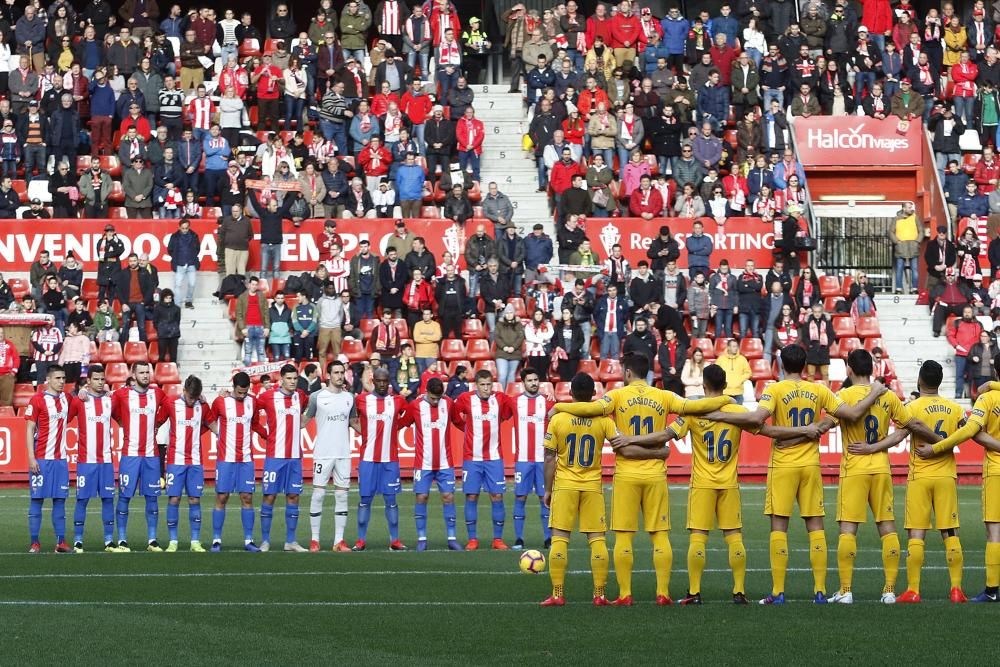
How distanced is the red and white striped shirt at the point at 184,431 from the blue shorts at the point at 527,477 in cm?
380

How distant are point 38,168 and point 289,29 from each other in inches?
247

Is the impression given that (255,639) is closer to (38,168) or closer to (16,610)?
(16,610)

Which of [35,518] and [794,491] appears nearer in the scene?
[794,491]

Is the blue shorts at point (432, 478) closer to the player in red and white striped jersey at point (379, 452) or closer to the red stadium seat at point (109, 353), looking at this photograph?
the player in red and white striped jersey at point (379, 452)

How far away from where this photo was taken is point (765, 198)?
113 ft

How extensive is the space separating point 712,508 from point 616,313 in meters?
17.4

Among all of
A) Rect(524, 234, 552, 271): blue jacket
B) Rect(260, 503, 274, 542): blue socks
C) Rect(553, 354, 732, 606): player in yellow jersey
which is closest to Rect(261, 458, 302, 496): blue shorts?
Rect(260, 503, 274, 542): blue socks

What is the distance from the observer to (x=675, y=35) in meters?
37.3

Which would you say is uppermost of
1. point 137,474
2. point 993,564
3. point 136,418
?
point 136,418

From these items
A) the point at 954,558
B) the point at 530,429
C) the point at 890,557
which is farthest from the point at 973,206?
the point at 890,557

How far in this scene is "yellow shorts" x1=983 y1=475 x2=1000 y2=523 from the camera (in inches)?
575

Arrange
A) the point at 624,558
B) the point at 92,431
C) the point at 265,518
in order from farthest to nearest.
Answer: the point at 92,431 → the point at 265,518 → the point at 624,558

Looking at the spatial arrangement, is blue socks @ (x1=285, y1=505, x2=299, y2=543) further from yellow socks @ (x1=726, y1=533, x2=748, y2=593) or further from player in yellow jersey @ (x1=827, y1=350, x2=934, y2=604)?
player in yellow jersey @ (x1=827, y1=350, x2=934, y2=604)

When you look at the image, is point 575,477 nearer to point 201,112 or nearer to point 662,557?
point 662,557
